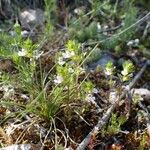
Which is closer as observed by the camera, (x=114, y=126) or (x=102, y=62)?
(x=114, y=126)

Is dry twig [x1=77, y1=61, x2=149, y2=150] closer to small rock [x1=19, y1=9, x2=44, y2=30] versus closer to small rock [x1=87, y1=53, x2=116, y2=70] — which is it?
small rock [x1=87, y1=53, x2=116, y2=70]

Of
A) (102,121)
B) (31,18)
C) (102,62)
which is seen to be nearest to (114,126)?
(102,121)

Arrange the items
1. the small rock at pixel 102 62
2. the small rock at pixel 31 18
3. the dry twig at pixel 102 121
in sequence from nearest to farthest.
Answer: the dry twig at pixel 102 121
the small rock at pixel 102 62
the small rock at pixel 31 18

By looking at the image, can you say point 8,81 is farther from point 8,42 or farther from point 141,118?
point 141,118

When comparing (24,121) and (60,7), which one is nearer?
(24,121)

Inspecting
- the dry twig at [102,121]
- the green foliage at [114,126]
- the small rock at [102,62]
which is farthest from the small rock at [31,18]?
the green foliage at [114,126]

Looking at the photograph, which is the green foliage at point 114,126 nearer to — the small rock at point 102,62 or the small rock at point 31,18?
the small rock at point 102,62

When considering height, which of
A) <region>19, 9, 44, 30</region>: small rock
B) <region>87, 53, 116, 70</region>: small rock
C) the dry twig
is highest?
<region>19, 9, 44, 30</region>: small rock

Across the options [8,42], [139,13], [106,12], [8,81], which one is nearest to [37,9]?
[106,12]

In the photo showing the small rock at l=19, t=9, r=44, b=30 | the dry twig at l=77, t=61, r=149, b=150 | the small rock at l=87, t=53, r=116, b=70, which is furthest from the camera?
the small rock at l=19, t=9, r=44, b=30

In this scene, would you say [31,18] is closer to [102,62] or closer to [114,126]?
[102,62]

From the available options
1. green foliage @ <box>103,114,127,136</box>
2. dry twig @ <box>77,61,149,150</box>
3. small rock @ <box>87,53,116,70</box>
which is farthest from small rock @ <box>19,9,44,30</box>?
green foliage @ <box>103,114,127,136</box>
